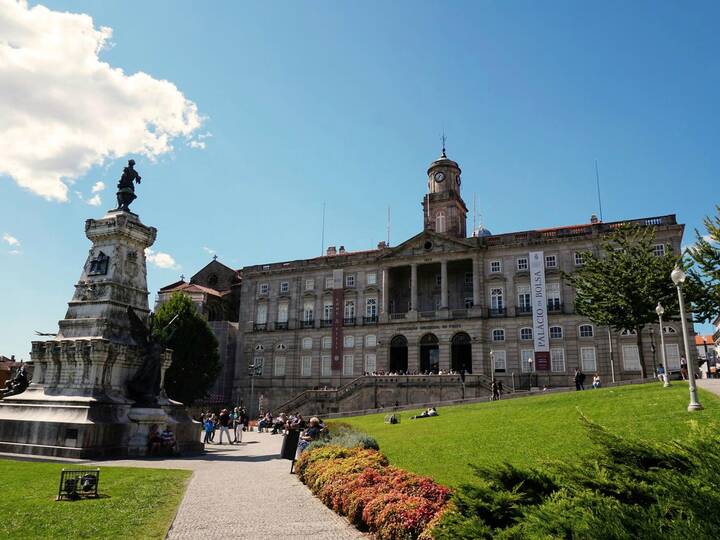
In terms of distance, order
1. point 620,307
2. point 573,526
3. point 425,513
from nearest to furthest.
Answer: point 573,526 → point 425,513 → point 620,307

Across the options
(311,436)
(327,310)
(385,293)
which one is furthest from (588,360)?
(311,436)

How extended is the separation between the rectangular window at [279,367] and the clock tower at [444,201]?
72.9 ft

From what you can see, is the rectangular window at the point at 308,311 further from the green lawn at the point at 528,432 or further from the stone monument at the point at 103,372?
the green lawn at the point at 528,432

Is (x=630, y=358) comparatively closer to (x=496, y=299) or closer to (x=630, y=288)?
(x=496, y=299)

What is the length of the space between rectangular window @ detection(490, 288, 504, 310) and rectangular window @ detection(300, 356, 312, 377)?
20.8m

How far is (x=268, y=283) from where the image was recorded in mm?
64688

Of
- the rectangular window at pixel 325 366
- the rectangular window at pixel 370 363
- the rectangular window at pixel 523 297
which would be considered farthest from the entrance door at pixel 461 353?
the rectangular window at pixel 325 366

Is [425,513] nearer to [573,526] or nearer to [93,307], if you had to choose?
[573,526]

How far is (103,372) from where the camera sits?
22.2 metres

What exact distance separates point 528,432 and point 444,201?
47472 millimetres

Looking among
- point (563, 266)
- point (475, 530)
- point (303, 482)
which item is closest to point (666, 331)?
point (563, 266)

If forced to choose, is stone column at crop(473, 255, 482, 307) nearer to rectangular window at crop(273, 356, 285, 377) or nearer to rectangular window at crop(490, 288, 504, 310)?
rectangular window at crop(490, 288, 504, 310)

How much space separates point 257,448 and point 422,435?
1086cm

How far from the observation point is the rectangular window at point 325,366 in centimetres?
5810
